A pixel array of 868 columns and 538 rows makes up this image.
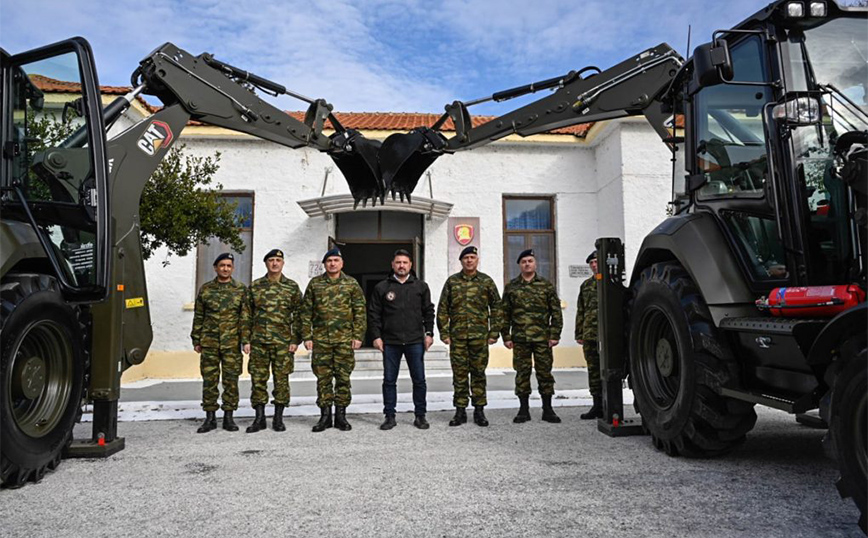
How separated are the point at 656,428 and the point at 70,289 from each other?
425 cm

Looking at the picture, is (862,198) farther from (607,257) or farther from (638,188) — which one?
(638,188)

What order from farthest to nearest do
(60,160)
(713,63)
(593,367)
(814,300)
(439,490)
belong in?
(593,367)
(60,160)
(439,490)
(713,63)
(814,300)

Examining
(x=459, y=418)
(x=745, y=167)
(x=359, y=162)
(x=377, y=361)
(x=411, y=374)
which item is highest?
(x=359, y=162)

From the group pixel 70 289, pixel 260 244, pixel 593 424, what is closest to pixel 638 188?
pixel 593 424

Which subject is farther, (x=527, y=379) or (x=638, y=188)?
(x=638, y=188)

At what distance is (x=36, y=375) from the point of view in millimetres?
3842

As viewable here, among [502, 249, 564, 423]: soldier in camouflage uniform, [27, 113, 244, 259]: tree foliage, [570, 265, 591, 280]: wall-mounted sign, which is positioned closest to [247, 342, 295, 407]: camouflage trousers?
[502, 249, 564, 423]: soldier in camouflage uniform

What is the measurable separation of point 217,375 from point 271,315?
82cm

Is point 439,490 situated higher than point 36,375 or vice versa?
point 36,375

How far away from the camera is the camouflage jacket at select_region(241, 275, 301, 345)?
5908 mm

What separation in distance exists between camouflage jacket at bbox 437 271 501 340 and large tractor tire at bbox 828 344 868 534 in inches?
151

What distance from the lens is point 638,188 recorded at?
11.1 meters

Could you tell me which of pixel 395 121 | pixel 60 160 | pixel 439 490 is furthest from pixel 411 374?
pixel 395 121

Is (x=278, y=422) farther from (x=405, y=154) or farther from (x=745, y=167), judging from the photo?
(x=745, y=167)
